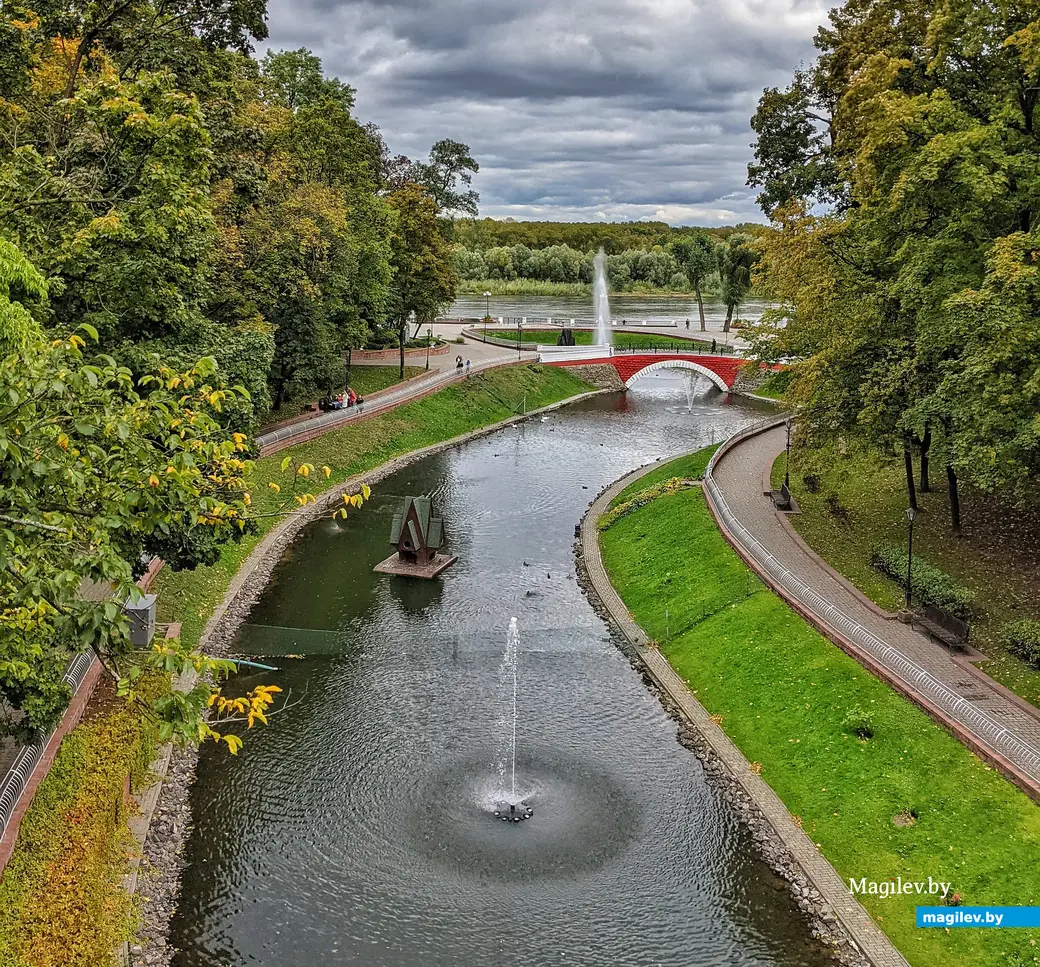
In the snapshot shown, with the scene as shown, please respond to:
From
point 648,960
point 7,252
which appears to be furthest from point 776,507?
point 7,252

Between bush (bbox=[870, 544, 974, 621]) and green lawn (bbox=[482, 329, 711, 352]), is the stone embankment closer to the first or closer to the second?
bush (bbox=[870, 544, 974, 621])

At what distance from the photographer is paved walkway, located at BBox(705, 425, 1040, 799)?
20688mm

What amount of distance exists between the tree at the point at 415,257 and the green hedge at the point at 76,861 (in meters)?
46.5

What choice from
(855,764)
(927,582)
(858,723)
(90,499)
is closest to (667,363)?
(927,582)

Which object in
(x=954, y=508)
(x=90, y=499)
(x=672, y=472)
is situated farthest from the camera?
(x=672, y=472)

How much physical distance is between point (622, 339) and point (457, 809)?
75982mm

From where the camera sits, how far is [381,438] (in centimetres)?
5519

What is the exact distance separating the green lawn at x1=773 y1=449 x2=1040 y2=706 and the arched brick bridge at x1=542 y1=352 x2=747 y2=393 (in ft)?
138

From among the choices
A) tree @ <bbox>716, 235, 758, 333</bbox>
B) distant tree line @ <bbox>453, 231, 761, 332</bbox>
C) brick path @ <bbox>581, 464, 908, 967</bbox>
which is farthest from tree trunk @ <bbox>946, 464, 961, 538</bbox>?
distant tree line @ <bbox>453, 231, 761, 332</bbox>

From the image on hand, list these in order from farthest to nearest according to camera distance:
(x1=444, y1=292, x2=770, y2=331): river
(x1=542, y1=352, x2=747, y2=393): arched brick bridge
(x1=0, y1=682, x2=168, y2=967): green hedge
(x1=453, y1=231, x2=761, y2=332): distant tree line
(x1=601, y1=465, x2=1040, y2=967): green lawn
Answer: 1. (x1=453, y1=231, x2=761, y2=332): distant tree line
2. (x1=444, y1=292, x2=770, y2=331): river
3. (x1=542, y1=352, x2=747, y2=393): arched brick bridge
4. (x1=601, y1=465, x2=1040, y2=967): green lawn
5. (x1=0, y1=682, x2=168, y2=967): green hedge

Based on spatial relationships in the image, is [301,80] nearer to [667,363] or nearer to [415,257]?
[415,257]

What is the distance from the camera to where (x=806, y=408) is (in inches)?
1277

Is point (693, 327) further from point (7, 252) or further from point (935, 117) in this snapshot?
point (7, 252)

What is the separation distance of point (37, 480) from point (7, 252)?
8.43 metres
